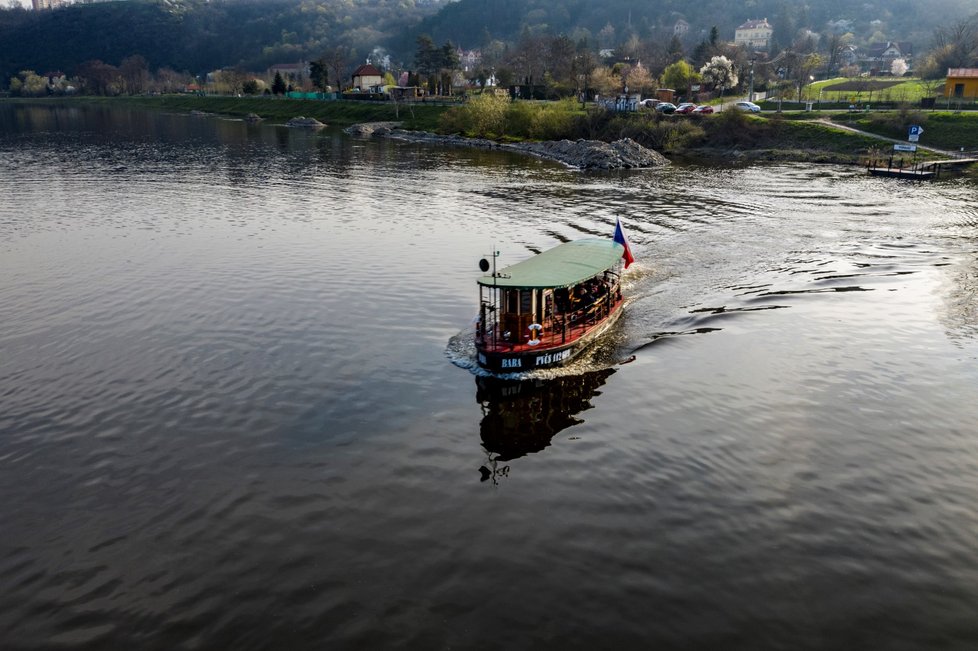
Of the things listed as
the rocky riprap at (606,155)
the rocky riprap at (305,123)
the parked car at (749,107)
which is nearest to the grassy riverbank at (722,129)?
the parked car at (749,107)

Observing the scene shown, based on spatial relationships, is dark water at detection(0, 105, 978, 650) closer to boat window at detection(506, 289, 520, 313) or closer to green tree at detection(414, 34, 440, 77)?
boat window at detection(506, 289, 520, 313)

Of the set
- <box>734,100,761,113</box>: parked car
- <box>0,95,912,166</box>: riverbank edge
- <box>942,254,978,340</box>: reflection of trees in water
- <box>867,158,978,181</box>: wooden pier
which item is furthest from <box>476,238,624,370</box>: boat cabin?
<box>734,100,761,113</box>: parked car

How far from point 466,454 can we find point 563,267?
487 inches

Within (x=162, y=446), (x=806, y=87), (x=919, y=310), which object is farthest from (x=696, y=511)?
(x=806, y=87)

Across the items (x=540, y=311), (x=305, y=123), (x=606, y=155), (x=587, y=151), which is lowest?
(x=540, y=311)

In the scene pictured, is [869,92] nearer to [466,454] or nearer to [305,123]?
[305,123]

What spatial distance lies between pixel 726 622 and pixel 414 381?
16.6 m

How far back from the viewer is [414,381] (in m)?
29.3

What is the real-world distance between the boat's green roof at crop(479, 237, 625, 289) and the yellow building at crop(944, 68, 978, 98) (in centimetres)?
11121

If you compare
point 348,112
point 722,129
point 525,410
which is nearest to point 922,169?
point 722,129

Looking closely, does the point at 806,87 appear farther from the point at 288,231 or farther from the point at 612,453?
the point at 612,453

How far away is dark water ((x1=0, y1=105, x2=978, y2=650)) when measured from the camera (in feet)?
55.5

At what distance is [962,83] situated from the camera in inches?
4449

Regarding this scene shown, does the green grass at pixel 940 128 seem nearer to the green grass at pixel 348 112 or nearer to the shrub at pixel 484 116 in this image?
the shrub at pixel 484 116
